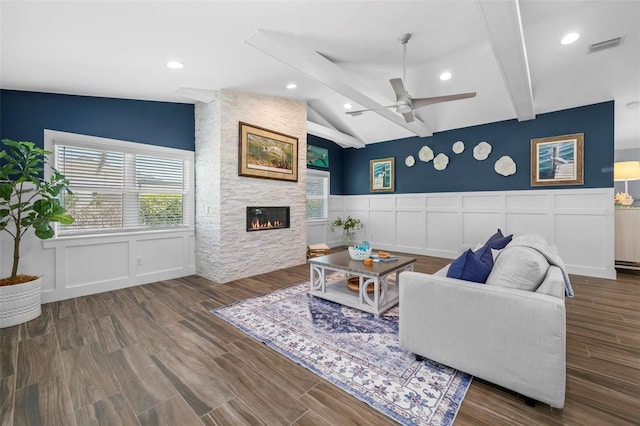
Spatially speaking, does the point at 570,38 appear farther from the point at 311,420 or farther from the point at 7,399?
the point at 7,399

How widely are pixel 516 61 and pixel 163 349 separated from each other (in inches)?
173

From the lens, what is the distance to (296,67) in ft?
9.91

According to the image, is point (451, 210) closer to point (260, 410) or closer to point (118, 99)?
point (260, 410)

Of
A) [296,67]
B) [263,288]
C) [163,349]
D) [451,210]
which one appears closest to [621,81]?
[451,210]

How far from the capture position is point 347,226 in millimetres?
6793

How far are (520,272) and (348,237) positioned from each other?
5.38m

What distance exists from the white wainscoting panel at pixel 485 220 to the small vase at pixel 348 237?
155 millimetres

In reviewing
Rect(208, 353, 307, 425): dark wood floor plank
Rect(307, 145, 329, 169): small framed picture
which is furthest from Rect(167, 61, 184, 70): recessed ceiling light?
Rect(307, 145, 329, 169): small framed picture

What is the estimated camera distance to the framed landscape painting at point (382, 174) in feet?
21.7

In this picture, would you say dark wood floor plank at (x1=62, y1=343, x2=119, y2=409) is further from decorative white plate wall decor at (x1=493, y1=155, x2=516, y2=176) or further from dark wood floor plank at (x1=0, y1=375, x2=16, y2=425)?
decorative white plate wall decor at (x1=493, y1=155, x2=516, y2=176)

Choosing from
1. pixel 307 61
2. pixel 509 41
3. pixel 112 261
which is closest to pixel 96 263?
pixel 112 261

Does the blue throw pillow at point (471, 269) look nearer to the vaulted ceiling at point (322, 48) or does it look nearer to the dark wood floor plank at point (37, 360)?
the vaulted ceiling at point (322, 48)

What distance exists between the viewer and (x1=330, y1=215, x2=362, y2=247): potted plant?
682cm

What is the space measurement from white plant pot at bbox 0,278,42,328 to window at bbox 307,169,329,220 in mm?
4809
